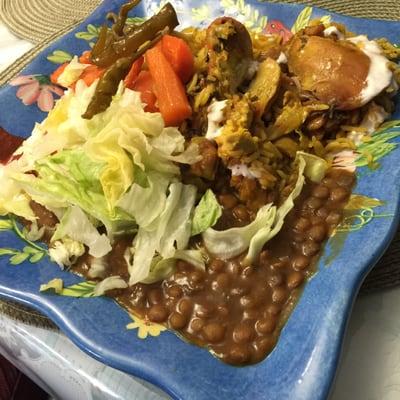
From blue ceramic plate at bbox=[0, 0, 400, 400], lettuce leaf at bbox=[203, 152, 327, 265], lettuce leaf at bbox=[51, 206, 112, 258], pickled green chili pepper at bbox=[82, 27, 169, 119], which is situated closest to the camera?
blue ceramic plate at bbox=[0, 0, 400, 400]

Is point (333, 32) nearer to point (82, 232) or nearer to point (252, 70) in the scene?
point (252, 70)

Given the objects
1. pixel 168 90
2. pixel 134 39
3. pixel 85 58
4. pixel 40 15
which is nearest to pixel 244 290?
pixel 168 90

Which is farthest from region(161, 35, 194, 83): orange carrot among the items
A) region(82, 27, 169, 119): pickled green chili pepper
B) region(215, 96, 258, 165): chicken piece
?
region(215, 96, 258, 165): chicken piece

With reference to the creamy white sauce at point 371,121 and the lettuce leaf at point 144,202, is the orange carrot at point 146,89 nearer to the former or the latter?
the lettuce leaf at point 144,202

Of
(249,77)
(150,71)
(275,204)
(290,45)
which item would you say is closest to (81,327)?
(275,204)

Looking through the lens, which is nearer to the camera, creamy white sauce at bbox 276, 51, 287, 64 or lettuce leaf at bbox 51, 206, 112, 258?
lettuce leaf at bbox 51, 206, 112, 258

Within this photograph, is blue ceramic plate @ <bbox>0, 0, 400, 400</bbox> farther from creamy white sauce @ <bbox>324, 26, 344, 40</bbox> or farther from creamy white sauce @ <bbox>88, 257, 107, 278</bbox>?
creamy white sauce @ <bbox>324, 26, 344, 40</bbox>

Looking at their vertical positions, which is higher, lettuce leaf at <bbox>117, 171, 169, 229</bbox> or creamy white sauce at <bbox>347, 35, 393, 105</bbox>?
lettuce leaf at <bbox>117, 171, 169, 229</bbox>
